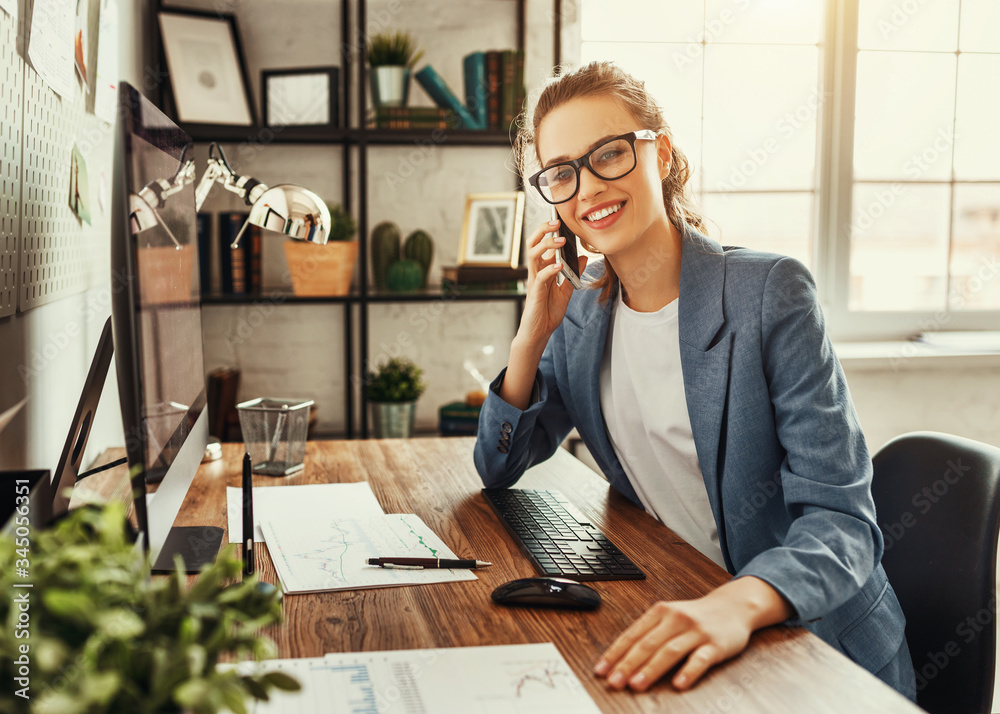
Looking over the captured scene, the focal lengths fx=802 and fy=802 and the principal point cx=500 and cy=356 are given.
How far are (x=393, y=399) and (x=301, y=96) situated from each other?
962 mm

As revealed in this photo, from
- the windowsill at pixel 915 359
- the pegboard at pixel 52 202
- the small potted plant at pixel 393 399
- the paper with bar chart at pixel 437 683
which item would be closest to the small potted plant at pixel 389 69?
the small potted plant at pixel 393 399

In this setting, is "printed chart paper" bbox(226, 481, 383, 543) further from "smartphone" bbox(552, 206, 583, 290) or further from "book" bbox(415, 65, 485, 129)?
"book" bbox(415, 65, 485, 129)

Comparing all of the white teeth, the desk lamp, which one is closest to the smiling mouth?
the white teeth

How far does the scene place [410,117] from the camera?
8.05ft

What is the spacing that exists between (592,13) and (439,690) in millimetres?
2605

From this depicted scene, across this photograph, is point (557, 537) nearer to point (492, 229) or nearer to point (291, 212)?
point (291, 212)

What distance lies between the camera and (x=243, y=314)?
263cm

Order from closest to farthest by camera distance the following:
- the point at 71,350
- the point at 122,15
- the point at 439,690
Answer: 1. the point at 439,690
2. the point at 71,350
3. the point at 122,15

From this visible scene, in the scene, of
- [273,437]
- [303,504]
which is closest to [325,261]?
[273,437]

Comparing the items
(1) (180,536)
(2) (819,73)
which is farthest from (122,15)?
(2) (819,73)

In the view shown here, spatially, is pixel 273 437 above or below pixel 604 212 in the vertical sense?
below

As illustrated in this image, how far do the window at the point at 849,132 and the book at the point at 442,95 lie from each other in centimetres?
56

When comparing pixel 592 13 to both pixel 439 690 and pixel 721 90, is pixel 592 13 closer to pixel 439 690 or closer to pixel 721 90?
pixel 721 90

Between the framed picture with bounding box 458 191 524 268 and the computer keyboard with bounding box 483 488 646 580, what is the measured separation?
1.26 metres
